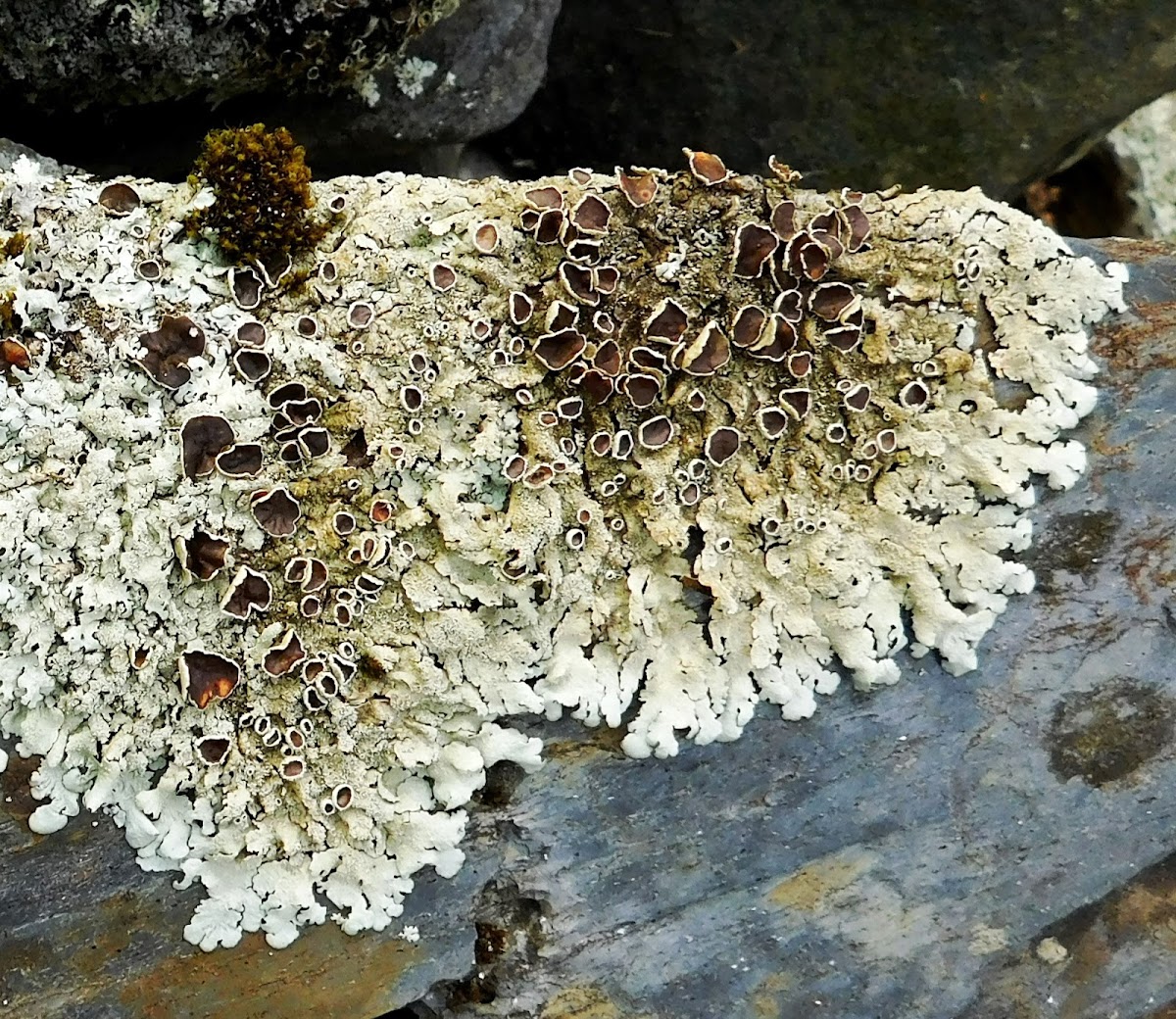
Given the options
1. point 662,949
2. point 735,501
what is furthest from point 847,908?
point 735,501

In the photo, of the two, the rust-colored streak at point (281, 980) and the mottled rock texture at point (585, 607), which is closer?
the mottled rock texture at point (585, 607)

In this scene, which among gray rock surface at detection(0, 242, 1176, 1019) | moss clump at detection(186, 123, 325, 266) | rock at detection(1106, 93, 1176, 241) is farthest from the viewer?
rock at detection(1106, 93, 1176, 241)

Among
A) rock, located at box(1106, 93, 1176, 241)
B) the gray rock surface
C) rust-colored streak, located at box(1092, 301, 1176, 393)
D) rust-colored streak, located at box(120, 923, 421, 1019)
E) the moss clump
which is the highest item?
rust-colored streak, located at box(1092, 301, 1176, 393)

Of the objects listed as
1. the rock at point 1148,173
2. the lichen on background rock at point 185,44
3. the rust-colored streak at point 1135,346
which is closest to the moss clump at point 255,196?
the lichen on background rock at point 185,44

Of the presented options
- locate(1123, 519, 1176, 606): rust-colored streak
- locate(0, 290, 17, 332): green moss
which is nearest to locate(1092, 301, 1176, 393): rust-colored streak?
locate(1123, 519, 1176, 606): rust-colored streak

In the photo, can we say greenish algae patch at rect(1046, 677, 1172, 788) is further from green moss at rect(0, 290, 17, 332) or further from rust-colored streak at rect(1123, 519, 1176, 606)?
green moss at rect(0, 290, 17, 332)

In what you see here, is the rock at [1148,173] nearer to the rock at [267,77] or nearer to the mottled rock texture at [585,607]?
the mottled rock texture at [585,607]

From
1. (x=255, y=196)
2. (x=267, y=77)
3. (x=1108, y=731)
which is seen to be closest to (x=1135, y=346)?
(x=1108, y=731)
